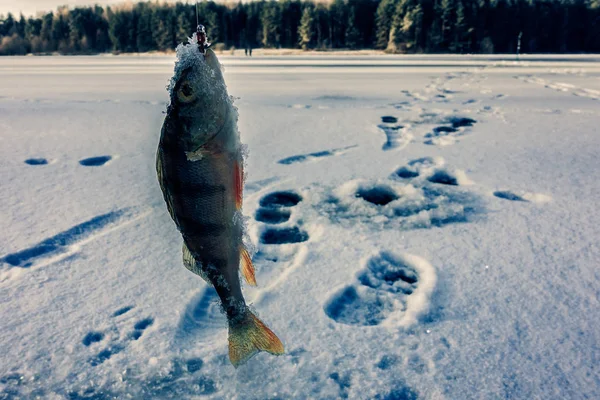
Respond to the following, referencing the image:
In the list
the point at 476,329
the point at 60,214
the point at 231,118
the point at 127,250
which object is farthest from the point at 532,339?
Result: the point at 60,214

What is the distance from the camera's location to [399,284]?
242 centimetres

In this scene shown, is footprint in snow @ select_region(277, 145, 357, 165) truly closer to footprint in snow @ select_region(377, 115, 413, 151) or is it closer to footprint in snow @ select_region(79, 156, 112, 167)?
footprint in snow @ select_region(377, 115, 413, 151)

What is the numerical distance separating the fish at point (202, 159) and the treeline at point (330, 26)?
1715 inches

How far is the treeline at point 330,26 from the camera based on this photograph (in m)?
45.0

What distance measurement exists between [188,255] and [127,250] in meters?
1.58

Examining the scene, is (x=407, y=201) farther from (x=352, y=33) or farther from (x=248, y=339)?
(x=352, y=33)

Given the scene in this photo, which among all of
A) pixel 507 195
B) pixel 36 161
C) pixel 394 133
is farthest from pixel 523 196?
pixel 36 161

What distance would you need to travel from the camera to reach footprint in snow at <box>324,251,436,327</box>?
2.11 metres

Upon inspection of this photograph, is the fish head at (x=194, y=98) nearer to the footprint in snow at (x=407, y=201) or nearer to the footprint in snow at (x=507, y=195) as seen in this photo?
the footprint in snow at (x=407, y=201)

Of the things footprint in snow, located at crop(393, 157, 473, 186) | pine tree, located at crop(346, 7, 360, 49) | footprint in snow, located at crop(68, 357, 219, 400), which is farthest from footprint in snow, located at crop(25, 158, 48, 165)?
pine tree, located at crop(346, 7, 360, 49)

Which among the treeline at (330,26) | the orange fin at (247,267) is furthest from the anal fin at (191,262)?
the treeline at (330,26)

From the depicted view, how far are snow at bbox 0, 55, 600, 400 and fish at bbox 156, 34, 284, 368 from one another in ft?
2.62

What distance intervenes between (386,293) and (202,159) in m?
1.58

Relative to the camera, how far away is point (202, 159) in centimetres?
103
